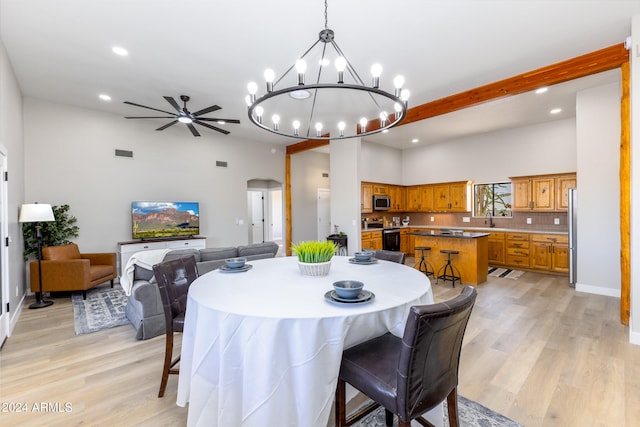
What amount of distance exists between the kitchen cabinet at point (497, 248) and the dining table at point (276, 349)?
596 centimetres

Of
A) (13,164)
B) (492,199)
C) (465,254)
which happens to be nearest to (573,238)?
(465,254)

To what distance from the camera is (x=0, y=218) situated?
303cm

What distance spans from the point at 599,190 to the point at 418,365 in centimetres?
508

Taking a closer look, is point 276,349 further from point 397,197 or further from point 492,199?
point 397,197

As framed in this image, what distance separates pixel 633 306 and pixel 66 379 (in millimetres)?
5256

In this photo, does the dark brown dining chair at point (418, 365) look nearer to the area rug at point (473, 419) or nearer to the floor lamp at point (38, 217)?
the area rug at point (473, 419)

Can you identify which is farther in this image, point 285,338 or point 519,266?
point 519,266

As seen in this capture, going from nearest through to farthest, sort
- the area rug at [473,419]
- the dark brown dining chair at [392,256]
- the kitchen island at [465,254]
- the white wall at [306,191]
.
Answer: the area rug at [473,419] → the dark brown dining chair at [392,256] → the kitchen island at [465,254] → the white wall at [306,191]

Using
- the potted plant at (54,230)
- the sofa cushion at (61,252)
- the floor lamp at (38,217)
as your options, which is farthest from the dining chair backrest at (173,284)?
the potted plant at (54,230)


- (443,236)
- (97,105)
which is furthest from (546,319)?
(97,105)

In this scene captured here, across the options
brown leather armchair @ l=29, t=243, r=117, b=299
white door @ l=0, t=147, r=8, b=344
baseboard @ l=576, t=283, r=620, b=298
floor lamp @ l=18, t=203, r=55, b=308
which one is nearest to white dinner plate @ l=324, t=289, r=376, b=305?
white door @ l=0, t=147, r=8, b=344

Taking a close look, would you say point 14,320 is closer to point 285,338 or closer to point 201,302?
point 201,302

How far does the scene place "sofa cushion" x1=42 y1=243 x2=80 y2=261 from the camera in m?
4.41

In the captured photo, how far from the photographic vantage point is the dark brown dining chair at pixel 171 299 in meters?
2.06
